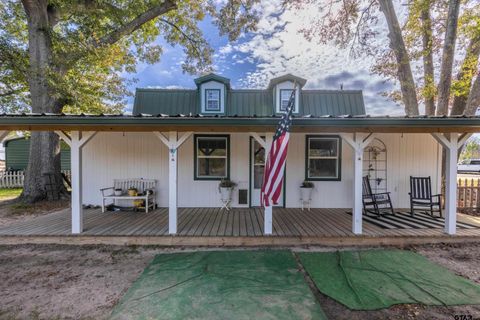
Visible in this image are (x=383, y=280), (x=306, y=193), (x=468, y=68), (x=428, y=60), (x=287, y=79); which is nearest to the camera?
(x=383, y=280)

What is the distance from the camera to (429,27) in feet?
24.0

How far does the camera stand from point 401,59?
723cm

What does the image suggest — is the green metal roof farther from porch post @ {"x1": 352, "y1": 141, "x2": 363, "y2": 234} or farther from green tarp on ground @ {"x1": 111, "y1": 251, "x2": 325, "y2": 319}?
green tarp on ground @ {"x1": 111, "y1": 251, "x2": 325, "y2": 319}

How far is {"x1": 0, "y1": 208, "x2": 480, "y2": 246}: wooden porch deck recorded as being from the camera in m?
4.01

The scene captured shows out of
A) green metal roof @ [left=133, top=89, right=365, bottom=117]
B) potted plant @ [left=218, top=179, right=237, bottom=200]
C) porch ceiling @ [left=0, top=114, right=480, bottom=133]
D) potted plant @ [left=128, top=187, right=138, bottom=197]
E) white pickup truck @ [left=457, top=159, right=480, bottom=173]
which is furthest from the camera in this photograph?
white pickup truck @ [left=457, top=159, right=480, bottom=173]

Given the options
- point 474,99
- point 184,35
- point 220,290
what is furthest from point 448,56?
point 184,35

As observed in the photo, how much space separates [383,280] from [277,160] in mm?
2008

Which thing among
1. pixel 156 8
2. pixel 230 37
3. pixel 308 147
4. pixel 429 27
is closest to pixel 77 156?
pixel 308 147

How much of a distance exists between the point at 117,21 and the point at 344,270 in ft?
32.3

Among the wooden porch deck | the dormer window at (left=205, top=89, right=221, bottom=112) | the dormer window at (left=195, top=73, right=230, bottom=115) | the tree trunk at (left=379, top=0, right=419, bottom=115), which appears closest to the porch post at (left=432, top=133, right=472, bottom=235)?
the wooden porch deck

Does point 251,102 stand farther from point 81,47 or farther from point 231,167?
point 81,47

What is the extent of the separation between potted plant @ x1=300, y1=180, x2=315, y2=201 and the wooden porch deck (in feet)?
2.99

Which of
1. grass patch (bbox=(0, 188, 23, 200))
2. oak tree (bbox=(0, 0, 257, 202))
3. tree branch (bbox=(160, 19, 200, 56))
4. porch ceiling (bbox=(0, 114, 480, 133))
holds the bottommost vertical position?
grass patch (bbox=(0, 188, 23, 200))

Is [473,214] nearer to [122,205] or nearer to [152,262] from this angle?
[152,262]
